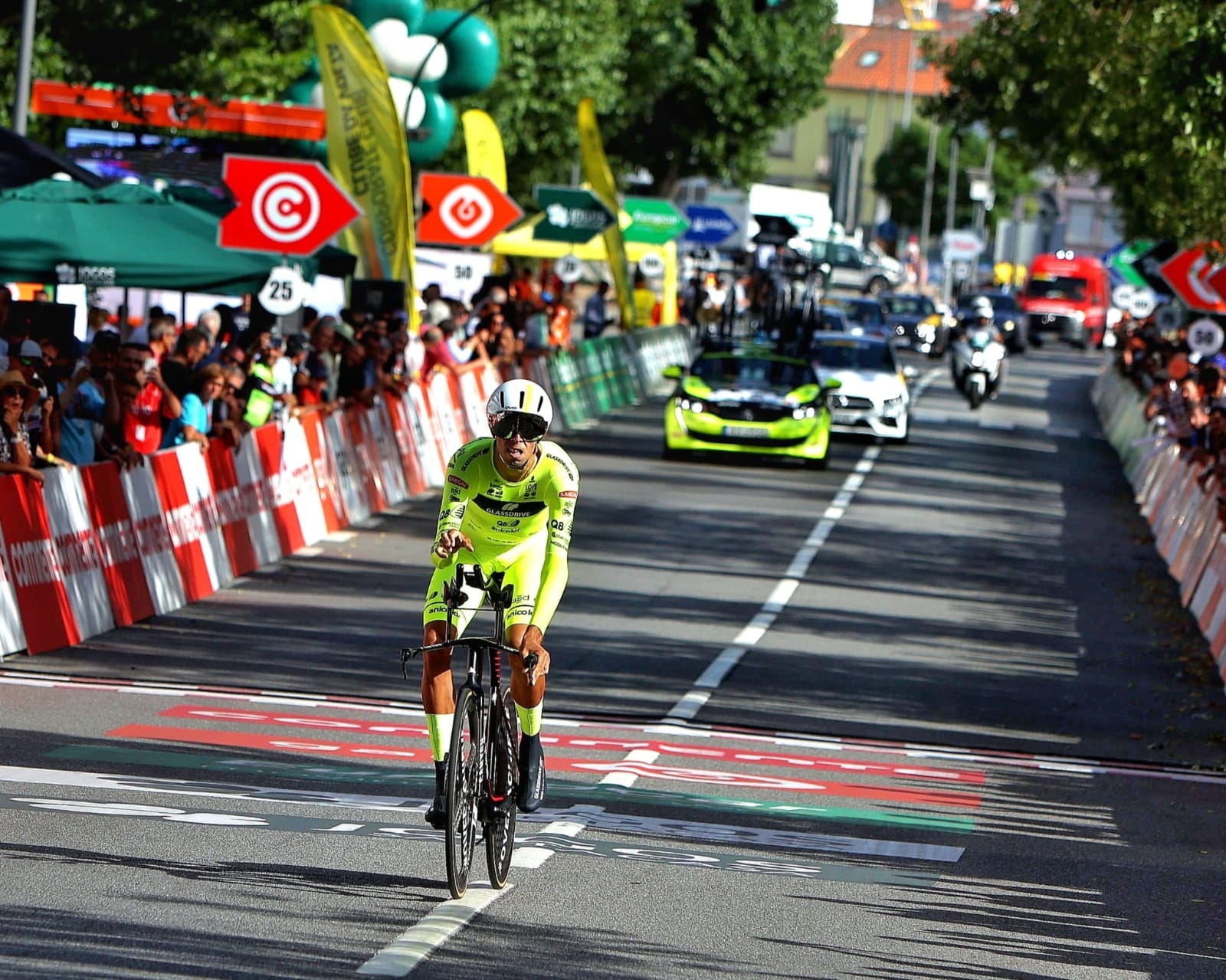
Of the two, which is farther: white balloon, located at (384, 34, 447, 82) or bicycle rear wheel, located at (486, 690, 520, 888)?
white balloon, located at (384, 34, 447, 82)

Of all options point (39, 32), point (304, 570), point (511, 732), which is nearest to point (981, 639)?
point (304, 570)

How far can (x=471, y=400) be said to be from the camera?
28.1 meters

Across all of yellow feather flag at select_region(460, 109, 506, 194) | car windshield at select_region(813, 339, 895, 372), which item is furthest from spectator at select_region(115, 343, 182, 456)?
yellow feather flag at select_region(460, 109, 506, 194)

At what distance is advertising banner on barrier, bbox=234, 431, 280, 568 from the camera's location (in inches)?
734

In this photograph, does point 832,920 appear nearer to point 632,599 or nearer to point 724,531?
point 632,599

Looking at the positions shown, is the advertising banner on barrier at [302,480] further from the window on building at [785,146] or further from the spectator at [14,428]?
the window on building at [785,146]

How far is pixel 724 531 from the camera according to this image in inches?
929

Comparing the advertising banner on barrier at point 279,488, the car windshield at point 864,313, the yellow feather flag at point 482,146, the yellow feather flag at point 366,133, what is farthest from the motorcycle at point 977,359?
the advertising banner on barrier at point 279,488

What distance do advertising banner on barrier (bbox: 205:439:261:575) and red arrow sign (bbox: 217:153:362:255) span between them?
306cm

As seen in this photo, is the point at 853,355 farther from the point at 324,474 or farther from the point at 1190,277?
the point at 324,474

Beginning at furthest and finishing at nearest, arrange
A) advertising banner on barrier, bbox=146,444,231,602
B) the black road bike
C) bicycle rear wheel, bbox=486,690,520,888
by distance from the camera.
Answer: advertising banner on barrier, bbox=146,444,231,602 < bicycle rear wheel, bbox=486,690,520,888 < the black road bike

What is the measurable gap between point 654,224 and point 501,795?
46.2 meters

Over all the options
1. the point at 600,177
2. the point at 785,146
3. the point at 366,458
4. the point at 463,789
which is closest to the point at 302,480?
the point at 366,458

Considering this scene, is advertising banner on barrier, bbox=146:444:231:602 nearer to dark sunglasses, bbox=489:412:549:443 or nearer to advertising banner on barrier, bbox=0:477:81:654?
advertising banner on barrier, bbox=0:477:81:654
